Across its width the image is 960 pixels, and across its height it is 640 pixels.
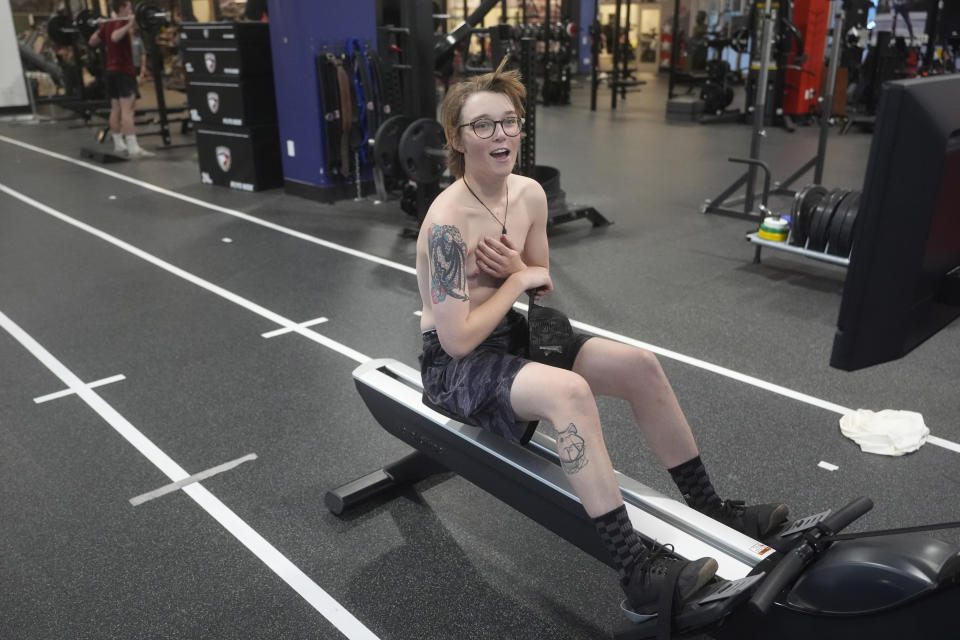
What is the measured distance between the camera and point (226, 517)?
7.27 ft

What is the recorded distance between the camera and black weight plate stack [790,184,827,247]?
3940 millimetres

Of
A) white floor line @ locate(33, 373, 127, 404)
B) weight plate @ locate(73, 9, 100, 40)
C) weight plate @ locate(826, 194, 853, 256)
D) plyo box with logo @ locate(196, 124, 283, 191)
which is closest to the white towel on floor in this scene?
weight plate @ locate(826, 194, 853, 256)

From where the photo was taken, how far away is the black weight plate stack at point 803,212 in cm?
394

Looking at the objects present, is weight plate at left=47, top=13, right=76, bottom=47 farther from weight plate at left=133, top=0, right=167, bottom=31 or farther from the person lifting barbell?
weight plate at left=133, top=0, right=167, bottom=31

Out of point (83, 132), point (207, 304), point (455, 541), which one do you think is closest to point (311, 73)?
point (207, 304)

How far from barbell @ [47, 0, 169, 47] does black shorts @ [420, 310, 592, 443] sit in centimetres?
699

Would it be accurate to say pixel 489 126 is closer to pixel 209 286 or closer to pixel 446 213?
pixel 446 213

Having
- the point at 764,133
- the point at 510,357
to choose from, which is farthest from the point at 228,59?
the point at 510,357

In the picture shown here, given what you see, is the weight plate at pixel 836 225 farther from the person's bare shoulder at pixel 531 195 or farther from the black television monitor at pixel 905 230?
the black television monitor at pixel 905 230

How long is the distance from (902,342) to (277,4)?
583 centimetres

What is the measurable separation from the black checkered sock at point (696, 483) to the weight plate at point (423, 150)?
315cm

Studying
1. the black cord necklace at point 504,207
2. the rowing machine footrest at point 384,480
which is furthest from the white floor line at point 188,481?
the black cord necklace at point 504,207

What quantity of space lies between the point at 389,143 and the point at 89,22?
240 inches

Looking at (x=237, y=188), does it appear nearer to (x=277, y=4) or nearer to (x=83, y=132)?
(x=277, y=4)
